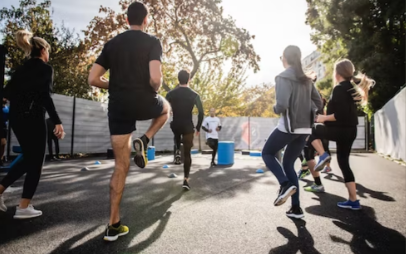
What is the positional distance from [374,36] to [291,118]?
1904 centimetres

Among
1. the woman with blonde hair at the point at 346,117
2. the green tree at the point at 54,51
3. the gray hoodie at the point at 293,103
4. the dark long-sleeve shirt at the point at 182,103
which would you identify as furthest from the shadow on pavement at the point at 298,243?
the green tree at the point at 54,51

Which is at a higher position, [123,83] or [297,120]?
[123,83]

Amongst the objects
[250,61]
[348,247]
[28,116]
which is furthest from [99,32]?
[348,247]

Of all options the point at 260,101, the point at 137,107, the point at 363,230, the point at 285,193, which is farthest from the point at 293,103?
the point at 260,101

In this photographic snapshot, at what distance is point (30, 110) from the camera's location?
2877 mm

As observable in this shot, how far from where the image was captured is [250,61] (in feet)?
54.4

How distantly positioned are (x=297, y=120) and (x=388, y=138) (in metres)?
11.6

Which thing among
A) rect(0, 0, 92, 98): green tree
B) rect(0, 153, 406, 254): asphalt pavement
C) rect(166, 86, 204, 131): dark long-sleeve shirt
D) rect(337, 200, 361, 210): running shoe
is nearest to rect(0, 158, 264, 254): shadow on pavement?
rect(0, 153, 406, 254): asphalt pavement

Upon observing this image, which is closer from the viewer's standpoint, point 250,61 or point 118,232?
point 118,232

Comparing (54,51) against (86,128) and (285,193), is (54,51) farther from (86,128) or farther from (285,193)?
(285,193)

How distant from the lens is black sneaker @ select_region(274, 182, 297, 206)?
293cm

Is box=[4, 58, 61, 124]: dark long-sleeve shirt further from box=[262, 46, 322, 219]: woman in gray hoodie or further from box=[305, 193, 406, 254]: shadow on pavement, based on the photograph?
box=[305, 193, 406, 254]: shadow on pavement

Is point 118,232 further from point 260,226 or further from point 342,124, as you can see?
point 342,124

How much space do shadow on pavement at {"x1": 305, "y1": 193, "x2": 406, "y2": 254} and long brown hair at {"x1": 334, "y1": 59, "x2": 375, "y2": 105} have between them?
1.36 meters
